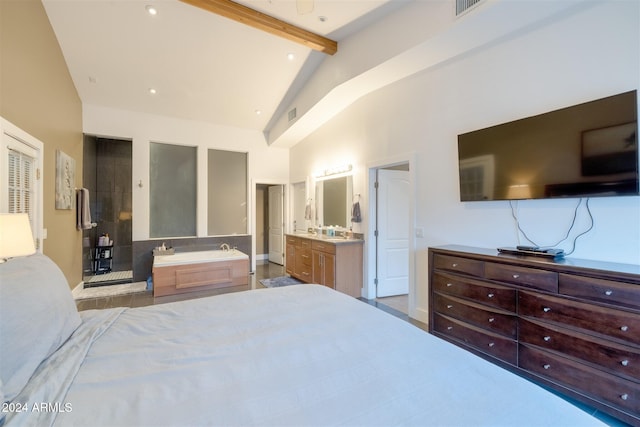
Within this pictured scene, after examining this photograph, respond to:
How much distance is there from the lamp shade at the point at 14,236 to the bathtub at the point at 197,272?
2792 mm

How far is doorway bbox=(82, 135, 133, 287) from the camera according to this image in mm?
6078

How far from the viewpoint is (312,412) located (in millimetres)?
860

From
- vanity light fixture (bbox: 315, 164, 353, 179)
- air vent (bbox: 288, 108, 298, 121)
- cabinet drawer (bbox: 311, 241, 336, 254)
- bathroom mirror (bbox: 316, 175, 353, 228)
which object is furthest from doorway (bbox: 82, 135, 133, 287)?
vanity light fixture (bbox: 315, 164, 353, 179)

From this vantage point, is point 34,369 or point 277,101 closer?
point 34,369

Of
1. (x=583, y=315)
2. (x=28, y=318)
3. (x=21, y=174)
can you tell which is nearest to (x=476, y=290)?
(x=583, y=315)

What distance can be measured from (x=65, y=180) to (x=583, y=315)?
593 cm

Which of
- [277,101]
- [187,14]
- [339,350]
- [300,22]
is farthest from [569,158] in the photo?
[277,101]

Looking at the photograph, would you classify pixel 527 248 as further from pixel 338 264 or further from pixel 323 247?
pixel 323 247

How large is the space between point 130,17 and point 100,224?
4681 mm

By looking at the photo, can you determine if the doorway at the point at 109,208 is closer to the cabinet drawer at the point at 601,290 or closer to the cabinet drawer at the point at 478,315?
the cabinet drawer at the point at 478,315

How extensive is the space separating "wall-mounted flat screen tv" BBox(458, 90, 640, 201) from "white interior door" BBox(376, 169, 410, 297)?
161 centimetres

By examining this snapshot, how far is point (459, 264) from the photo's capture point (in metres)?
2.60

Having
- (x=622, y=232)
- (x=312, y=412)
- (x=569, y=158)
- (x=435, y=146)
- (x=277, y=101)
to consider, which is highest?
(x=277, y=101)

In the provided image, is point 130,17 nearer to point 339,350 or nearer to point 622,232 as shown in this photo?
Result: point 339,350
